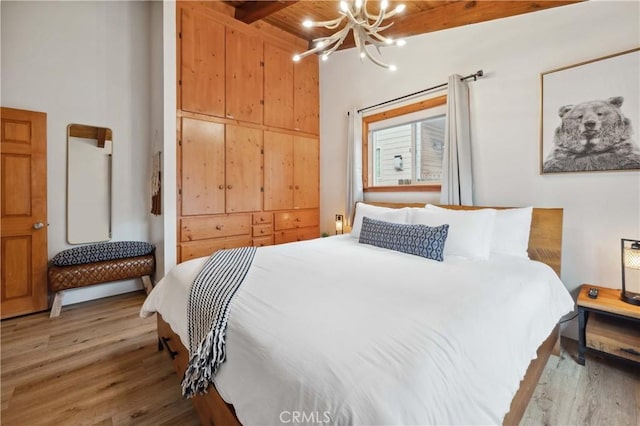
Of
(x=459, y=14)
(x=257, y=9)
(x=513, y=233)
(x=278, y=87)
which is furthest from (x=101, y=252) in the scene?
(x=459, y=14)

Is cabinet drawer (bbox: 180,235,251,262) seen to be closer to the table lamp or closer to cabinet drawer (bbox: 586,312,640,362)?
cabinet drawer (bbox: 586,312,640,362)

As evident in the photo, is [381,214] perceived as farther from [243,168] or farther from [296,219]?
[243,168]

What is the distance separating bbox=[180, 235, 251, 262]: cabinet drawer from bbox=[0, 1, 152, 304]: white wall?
0.88 m

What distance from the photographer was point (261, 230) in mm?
3779

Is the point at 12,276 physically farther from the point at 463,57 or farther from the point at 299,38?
the point at 463,57

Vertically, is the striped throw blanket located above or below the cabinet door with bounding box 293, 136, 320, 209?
below

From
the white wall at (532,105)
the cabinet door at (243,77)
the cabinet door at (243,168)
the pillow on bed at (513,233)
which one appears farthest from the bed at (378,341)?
the cabinet door at (243,77)

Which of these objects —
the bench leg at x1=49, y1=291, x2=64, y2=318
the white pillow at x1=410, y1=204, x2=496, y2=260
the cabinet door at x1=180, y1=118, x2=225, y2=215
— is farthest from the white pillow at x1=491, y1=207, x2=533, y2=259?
the bench leg at x1=49, y1=291, x2=64, y2=318

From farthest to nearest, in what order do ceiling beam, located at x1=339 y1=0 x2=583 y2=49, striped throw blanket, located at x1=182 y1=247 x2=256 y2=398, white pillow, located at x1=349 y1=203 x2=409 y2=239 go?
white pillow, located at x1=349 y1=203 x2=409 y2=239
ceiling beam, located at x1=339 y1=0 x2=583 y2=49
striped throw blanket, located at x1=182 y1=247 x2=256 y2=398

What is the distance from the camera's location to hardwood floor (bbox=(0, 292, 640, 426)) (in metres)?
1.55

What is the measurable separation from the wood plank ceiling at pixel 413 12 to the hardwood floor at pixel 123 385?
2712mm

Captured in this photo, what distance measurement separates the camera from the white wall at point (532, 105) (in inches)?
81.6

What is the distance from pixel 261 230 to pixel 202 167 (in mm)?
1063

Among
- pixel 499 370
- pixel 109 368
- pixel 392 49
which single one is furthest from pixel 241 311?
pixel 392 49
